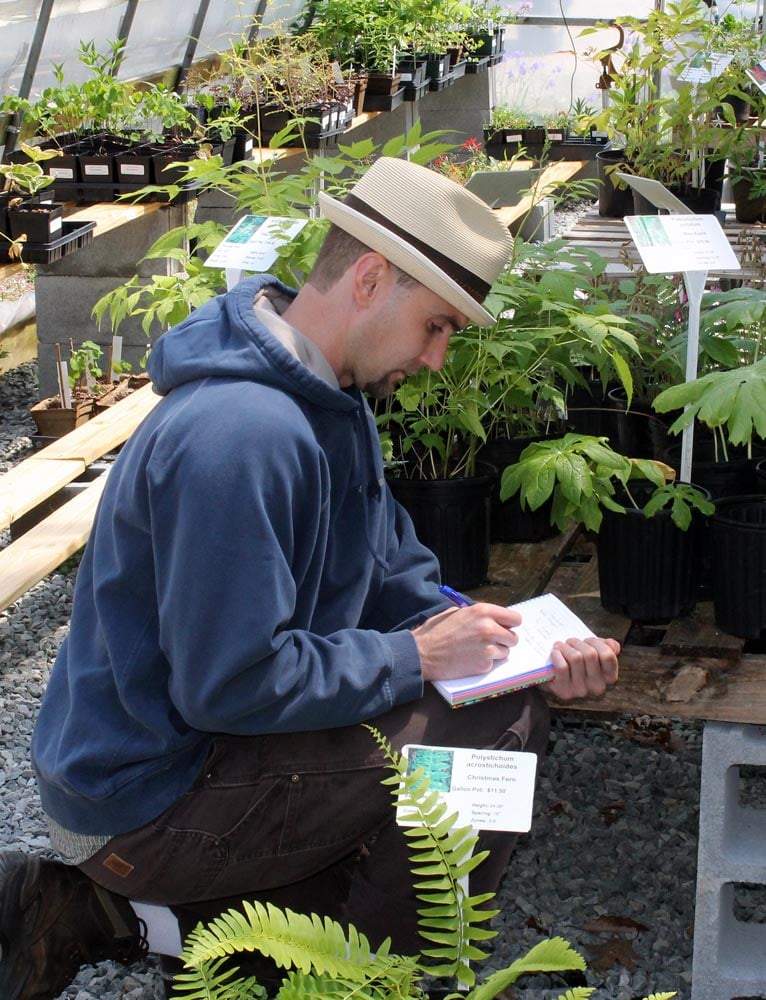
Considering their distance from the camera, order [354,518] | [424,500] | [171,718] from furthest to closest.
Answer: [424,500] < [354,518] < [171,718]

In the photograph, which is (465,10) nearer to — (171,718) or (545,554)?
(545,554)

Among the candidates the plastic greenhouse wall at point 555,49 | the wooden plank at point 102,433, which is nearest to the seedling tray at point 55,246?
the wooden plank at point 102,433

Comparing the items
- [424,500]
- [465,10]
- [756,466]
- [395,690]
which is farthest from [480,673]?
[465,10]

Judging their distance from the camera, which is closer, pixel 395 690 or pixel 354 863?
pixel 395 690

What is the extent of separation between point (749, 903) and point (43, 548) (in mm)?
2008

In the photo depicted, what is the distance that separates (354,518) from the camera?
208 cm

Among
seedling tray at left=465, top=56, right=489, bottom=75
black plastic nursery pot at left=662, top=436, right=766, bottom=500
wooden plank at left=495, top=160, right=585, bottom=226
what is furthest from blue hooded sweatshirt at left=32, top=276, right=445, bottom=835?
seedling tray at left=465, top=56, right=489, bottom=75

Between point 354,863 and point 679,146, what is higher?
point 679,146

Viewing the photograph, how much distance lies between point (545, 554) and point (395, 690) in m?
0.98

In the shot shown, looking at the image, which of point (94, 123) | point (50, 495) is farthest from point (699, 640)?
point (94, 123)

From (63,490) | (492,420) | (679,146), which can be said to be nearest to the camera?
(492,420)

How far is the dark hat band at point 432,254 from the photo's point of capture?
6.15 ft

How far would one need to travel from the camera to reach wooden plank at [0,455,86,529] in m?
3.48

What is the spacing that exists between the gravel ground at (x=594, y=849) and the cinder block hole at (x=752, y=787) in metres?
0.11
